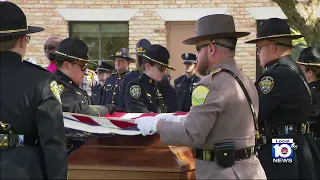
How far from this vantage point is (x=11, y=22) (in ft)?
10.2

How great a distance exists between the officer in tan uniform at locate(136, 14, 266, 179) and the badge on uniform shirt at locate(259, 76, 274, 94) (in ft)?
3.05

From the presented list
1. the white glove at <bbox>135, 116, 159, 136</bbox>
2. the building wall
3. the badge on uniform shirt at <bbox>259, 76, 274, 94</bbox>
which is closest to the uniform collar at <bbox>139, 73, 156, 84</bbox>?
the badge on uniform shirt at <bbox>259, 76, 274, 94</bbox>

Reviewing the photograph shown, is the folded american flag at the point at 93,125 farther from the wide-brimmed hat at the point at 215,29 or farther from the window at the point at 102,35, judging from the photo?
the window at the point at 102,35

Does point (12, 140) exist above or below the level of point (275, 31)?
below

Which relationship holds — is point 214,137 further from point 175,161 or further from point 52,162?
point 52,162

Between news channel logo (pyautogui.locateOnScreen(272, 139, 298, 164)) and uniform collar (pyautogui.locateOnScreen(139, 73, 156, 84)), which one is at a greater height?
uniform collar (pyautogui.locateOnScreen(139, 73, 156, 84))

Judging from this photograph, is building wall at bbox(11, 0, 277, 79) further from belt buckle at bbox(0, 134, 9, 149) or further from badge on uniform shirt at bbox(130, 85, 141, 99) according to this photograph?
belt buckle at bbox(0, 134, 9, 149)

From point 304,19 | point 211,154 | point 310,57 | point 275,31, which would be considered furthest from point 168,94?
point 211,154

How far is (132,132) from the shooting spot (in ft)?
12.0

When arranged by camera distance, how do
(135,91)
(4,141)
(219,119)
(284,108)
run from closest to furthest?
1. (4,141)
2. (219,119)
3. (284,108)
4. (135,91)

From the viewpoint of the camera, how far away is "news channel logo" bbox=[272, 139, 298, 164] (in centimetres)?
436

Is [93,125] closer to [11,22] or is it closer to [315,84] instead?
[11,22]

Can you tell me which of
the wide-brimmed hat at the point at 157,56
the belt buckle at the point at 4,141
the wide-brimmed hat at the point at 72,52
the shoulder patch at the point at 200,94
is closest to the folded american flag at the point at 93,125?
the wide-brimmed hat at the point at 72,52

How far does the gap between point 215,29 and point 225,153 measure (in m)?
0.76
